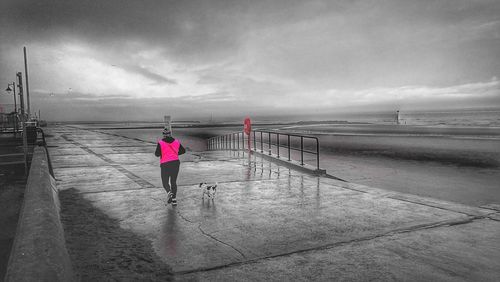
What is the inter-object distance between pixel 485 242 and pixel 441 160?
13.5m

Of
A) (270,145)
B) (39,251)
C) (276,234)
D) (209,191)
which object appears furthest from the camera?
(270,145)

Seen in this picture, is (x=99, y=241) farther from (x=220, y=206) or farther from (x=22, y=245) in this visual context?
(x=220, y=206)

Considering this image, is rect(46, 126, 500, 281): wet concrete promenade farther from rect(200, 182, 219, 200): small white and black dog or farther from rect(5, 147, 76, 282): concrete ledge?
rect(5, 147, 76, 282): concrete ledge

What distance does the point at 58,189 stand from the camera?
815 cm

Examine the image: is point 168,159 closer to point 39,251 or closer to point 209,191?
point 209,191

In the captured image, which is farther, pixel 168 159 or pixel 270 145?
pixel 270 145

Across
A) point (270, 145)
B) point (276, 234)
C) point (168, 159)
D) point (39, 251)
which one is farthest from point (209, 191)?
point (270, 145)

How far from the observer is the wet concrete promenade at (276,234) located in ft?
12.5

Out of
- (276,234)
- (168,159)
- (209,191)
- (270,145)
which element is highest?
(168,159)

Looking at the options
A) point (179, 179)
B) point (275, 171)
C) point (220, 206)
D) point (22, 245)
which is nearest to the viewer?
point (22, 245)

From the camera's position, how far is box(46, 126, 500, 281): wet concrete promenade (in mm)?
3803

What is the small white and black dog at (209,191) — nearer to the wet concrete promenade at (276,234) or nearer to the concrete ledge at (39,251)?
the wet concrete promenade at (276,234)

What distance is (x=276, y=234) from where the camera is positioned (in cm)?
502

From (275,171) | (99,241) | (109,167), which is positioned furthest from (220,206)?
(109,167)
